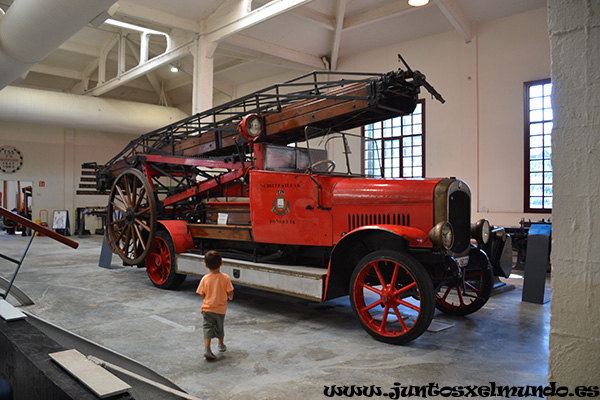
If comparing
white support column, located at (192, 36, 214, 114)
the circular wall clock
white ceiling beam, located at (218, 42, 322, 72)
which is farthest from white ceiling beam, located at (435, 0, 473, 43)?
the circular wall clock

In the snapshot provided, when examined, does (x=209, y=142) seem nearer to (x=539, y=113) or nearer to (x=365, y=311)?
(x=365, y=311)

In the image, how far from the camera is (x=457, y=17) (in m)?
9.72

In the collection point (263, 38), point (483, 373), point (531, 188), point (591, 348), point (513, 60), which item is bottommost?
point (483, 373)

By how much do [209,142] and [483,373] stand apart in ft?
15.6

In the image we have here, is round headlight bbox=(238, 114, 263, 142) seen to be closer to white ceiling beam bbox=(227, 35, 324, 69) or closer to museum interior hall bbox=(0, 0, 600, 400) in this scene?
museum interior hall bbox=(0, 0, 600, 400)

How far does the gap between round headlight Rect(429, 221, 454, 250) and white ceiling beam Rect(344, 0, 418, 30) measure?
752cm

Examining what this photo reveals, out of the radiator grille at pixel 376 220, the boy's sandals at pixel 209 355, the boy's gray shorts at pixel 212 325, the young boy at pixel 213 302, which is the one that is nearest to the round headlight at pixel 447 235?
the radiator grille at pixel 376 220

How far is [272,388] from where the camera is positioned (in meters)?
2.91

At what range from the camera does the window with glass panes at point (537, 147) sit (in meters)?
9.61

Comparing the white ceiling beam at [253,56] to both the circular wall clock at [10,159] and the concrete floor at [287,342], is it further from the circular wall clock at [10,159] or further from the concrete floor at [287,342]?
the circular wall clock at [10,159]

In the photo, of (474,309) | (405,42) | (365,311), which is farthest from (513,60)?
(365,311)

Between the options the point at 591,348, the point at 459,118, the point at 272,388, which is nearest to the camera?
the point at 591,348

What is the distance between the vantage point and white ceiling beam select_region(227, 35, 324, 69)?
1080 cm

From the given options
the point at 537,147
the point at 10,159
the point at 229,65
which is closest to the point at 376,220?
the point at 537,147
